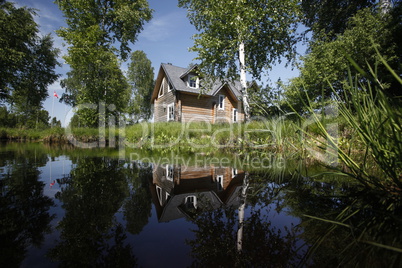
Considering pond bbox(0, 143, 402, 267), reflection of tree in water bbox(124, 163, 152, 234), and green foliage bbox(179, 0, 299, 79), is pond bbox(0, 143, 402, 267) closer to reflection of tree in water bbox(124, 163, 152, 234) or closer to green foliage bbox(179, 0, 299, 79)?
reflection of tree in water bbox(124, 163, 152, 234)

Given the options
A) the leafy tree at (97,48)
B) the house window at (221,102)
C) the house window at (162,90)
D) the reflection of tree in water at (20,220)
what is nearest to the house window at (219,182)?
the reflection of tree in water at (20,220)

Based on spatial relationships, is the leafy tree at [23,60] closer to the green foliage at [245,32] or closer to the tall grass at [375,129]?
the green foliage at [245,32]

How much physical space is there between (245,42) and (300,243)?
8.86 metres

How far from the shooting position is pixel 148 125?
9383 mm

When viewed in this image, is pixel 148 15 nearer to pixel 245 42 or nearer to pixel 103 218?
A: pixel 245 42

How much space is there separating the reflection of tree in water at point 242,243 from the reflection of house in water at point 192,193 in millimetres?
147

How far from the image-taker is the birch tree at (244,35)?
705 centimetres

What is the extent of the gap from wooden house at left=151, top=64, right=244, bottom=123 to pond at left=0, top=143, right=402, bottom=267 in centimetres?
1277

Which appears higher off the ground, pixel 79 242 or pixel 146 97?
pixel 146 97

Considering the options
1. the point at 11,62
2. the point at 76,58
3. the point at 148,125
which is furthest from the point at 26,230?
the point at 11,62

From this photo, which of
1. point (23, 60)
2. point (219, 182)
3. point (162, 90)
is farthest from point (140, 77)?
point (219, 182)

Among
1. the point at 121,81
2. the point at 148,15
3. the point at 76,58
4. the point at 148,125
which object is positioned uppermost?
the point at 148,15

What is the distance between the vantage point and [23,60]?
13789mm

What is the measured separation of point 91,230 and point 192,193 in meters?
0.71
